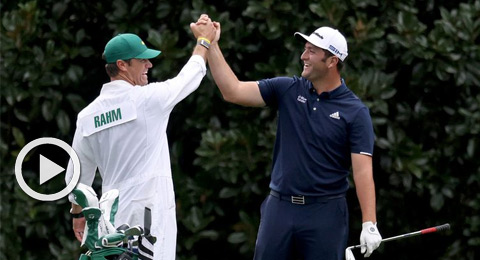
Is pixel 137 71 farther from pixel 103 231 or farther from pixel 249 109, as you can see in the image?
pixel 249 109

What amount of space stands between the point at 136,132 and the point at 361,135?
1.34 meters

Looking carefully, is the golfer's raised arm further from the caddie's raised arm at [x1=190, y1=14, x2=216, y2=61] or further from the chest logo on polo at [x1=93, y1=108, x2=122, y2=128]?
the chest logo on polo at [x1=93, y1=108, x2=122, y2=128]

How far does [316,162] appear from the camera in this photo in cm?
764

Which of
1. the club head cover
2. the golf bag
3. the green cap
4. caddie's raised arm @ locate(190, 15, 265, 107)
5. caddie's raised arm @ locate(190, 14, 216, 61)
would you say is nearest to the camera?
the golf bag

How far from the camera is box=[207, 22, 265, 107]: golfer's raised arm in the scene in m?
7.74

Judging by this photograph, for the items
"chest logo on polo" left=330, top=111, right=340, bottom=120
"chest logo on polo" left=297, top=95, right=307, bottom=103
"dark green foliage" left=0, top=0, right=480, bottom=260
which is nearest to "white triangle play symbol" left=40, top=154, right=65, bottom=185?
"chest logo on polo" left=297, top=95, right=307, bottom=103

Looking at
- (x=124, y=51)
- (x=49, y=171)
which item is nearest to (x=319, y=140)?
(x=124, y=51)

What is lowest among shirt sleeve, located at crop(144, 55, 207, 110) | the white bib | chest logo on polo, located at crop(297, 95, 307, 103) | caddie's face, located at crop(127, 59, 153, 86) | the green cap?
chest logo on polo, located at crop(297, 95, 307, 103)

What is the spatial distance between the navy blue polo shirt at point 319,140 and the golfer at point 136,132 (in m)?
0.80

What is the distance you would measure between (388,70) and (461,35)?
0.68m

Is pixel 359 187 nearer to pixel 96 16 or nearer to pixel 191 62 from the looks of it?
pixel 191 62

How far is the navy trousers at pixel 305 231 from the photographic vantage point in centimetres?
765

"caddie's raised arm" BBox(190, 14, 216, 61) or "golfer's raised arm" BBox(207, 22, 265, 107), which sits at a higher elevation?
"caddie's raised arm" BBox(190, 14, 216, 61)

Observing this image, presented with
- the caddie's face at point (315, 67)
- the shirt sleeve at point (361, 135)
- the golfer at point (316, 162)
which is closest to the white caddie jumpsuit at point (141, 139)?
the golfer at point (316, 162)
